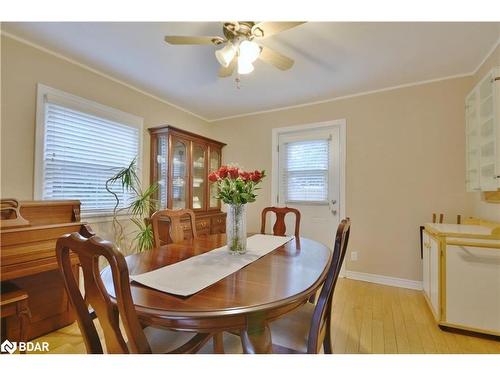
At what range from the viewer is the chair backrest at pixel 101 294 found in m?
0.70

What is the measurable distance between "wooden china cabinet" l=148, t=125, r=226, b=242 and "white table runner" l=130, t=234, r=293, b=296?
132 centimetres

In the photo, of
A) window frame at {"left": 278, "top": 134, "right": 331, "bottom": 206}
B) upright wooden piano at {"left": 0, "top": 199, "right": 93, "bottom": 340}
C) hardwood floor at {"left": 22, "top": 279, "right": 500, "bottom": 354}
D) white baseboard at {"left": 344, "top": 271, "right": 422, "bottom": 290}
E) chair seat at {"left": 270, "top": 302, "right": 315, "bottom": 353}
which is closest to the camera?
chair seat at {"left": 270, "top": 302, "right": 315, "bottom": 353}

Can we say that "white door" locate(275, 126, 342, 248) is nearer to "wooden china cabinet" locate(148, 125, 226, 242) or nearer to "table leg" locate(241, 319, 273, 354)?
"wooden china cabinet" locate(148, 125, 226, 242)

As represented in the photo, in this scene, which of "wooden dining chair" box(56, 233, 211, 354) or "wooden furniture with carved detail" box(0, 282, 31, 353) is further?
"wooden furniture with carved detail" box(0, 282, 31, 353)

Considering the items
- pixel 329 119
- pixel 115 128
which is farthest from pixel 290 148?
pixel 115 128

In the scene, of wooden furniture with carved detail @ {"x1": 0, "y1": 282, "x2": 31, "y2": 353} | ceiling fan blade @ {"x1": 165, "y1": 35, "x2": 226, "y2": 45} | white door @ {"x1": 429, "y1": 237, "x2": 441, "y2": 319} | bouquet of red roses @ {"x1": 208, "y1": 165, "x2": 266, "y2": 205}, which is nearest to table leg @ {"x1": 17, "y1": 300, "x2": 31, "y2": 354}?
wooden furniture with carved detail @ {"x1": 0, "y1": 282, "x2": 31, "y2": 353}

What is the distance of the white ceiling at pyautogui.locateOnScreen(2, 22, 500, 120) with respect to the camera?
6.21ft

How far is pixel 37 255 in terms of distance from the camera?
5.59ft

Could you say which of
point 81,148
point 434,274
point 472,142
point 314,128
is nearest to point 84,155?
point 81,148

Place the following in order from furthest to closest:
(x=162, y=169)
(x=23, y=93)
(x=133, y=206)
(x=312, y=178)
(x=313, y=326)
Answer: (x=312, y=178)
(x=162, y=169)
(x=133, y=206)
(x=23, y=93)
(x=313, y=326)

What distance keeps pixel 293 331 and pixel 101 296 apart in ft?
2.98

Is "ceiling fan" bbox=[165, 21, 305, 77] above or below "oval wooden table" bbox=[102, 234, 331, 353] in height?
above

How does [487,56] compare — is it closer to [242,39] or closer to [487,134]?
[487,134]

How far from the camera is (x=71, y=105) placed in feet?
7.70
